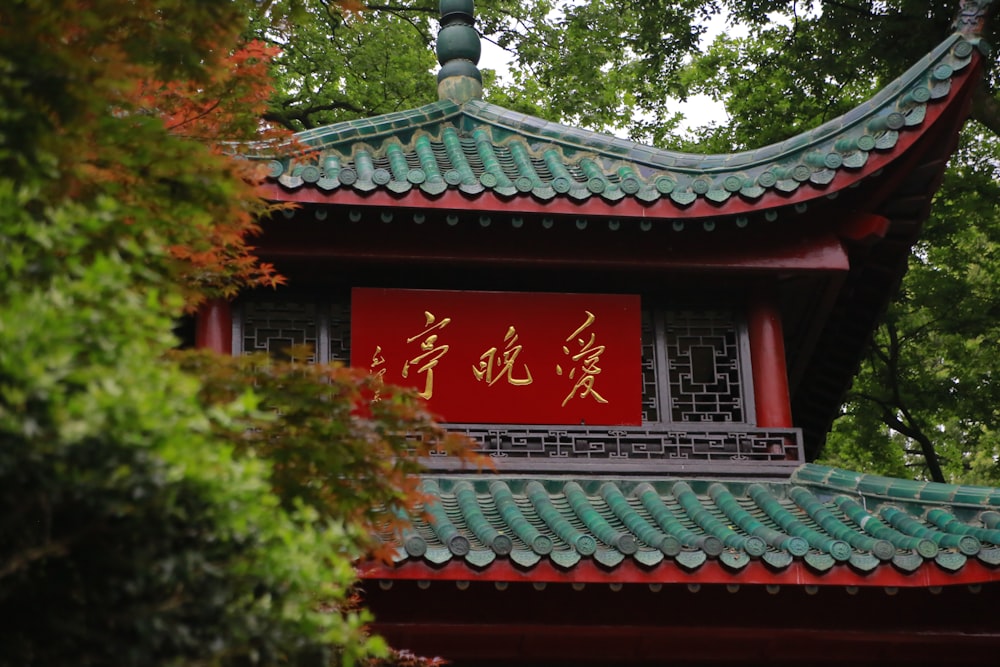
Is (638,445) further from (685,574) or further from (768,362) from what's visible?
(685,574)

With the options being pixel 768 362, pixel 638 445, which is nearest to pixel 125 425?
pixel 638 445

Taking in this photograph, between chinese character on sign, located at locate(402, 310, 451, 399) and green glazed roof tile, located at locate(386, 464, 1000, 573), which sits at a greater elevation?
chinese character on sign, located at locate(402, 310, 451, 399)

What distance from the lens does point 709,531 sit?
7.62 metres

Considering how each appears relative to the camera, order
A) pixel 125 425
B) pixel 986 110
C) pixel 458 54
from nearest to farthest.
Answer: pixel 125 425 < pixel 458 54 < pixel 986 110

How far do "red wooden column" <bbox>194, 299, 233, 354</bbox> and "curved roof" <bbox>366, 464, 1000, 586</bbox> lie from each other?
1.61m

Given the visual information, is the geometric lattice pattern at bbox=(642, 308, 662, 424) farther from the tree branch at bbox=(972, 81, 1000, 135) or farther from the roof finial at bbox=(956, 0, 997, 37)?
the tree branch at bbox=(972, 81, 1000, 135)

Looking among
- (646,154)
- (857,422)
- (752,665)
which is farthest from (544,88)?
(752,665)

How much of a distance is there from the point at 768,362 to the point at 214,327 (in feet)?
11.3

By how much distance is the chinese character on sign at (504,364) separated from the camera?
29.8 ft

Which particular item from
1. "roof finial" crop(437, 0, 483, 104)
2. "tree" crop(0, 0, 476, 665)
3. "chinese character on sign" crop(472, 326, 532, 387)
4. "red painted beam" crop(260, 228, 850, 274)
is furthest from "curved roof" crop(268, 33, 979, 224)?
"tree" crop(0, 0, 476, 665)

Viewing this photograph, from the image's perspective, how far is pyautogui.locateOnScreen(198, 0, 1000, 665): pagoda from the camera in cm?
723

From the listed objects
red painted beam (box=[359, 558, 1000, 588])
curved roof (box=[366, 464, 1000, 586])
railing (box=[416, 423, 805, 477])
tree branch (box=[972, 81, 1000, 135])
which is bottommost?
red painted beam (box=[359, 558, 1000, 588])

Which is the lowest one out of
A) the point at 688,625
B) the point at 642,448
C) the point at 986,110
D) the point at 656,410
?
the point at 688,625

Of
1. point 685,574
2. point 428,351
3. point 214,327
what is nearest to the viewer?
point 685,574
